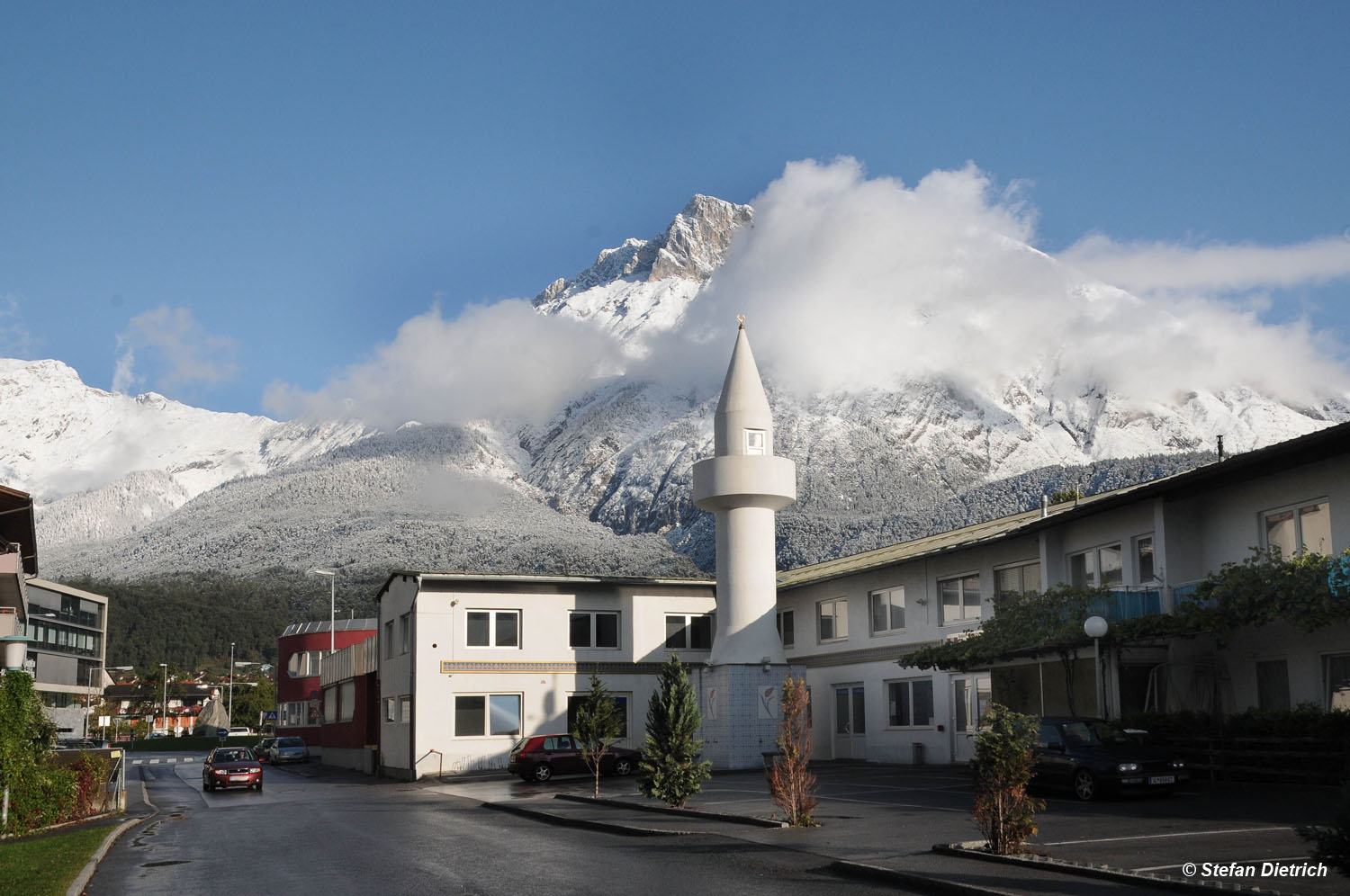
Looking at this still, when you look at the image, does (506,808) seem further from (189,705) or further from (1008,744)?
(189,705)

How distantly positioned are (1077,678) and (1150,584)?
A: 3.21 metres

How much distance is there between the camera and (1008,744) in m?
15.0

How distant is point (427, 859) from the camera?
1730 centimetres

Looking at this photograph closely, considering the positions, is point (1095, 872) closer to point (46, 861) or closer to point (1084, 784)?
point (1084, 784)

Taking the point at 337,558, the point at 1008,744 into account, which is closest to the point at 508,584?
the point at 1008,744

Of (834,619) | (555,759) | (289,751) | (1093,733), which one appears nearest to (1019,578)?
(834,619)

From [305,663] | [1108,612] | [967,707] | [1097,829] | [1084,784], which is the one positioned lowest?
[1097,829]

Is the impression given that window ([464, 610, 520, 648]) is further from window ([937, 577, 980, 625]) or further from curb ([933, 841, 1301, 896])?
curb ([933, 841, 1301, 896])

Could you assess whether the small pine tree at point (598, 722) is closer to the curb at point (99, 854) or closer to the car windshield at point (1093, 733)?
the curb at point (99, 854)

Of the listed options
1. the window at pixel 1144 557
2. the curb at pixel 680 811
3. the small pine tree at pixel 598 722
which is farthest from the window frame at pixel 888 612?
the curb at pixel 680 811

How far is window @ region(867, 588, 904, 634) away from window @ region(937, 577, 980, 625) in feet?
7.52

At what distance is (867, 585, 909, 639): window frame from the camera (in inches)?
1628

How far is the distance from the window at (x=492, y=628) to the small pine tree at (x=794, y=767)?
2492 cm

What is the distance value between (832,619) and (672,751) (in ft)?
70.5
